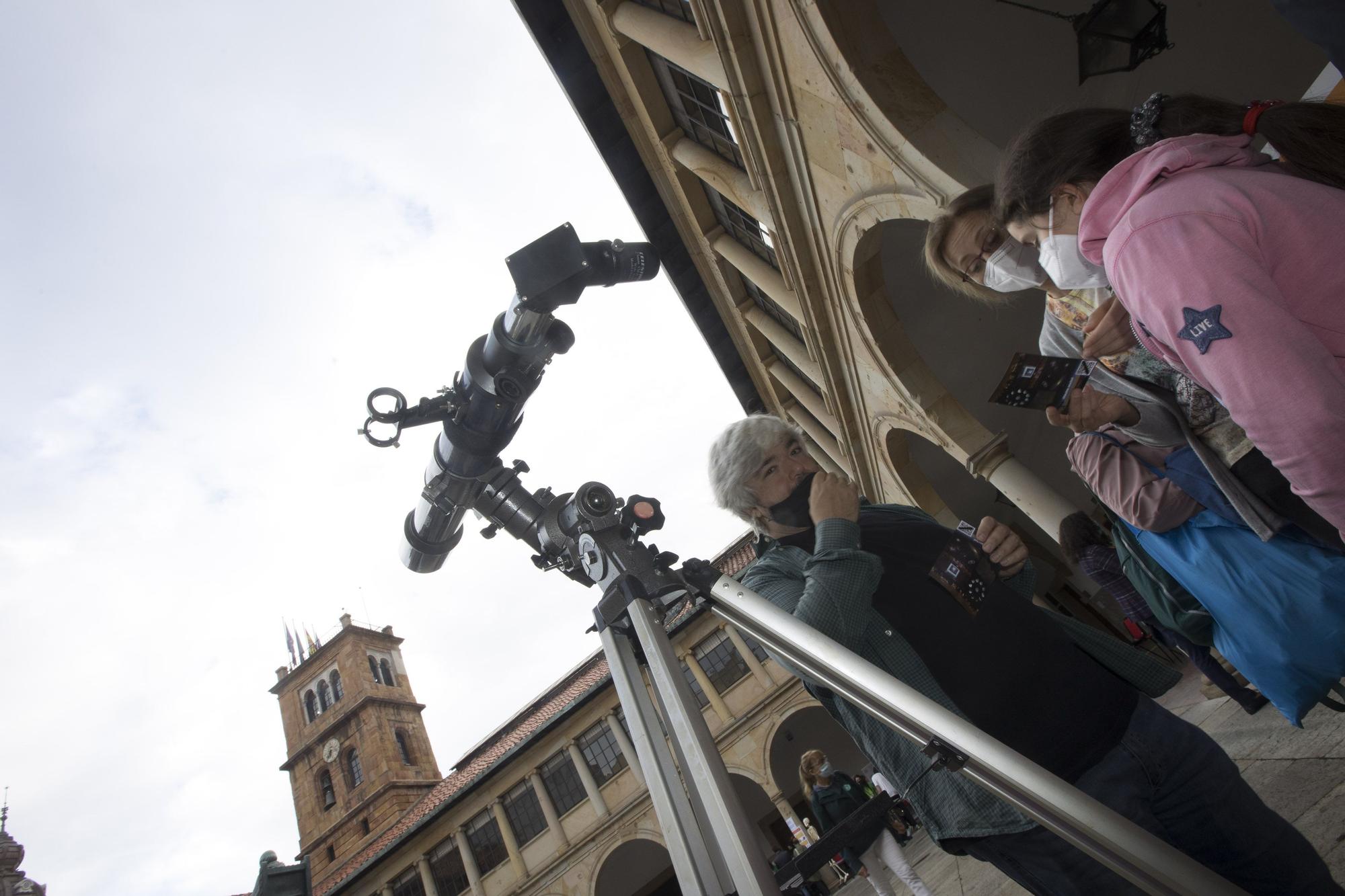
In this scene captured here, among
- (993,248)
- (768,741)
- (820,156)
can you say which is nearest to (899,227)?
(820,156)

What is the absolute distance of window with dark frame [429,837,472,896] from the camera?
826 inches

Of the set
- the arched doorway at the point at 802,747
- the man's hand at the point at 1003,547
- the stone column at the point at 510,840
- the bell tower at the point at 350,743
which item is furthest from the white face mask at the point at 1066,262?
the bell tower at the point at 350,743

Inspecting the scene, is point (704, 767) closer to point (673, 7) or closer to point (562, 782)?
point (673, 7)

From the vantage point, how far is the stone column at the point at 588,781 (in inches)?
795

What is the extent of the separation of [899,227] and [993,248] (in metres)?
5.42

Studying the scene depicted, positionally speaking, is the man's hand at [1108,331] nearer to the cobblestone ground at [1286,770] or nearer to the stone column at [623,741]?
the cobblestone ground at [1286,770]

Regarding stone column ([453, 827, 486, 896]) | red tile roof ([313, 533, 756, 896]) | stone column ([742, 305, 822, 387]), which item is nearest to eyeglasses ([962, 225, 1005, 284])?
stone column ([742, 305, 822, 387])

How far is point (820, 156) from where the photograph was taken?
5598 mm

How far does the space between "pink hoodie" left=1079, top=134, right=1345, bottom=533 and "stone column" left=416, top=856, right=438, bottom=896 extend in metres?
25.1

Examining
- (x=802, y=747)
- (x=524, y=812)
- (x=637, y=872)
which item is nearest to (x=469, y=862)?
(x=524, y=812)

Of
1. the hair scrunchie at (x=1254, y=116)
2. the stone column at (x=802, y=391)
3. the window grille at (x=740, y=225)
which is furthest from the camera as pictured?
the stone column at (x=802, y=391)

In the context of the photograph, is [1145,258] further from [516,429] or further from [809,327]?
[809,327]

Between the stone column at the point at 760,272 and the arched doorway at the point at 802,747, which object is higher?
the stone column at the point at 760,272

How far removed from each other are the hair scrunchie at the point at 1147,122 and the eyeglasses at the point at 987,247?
0.81 meters
